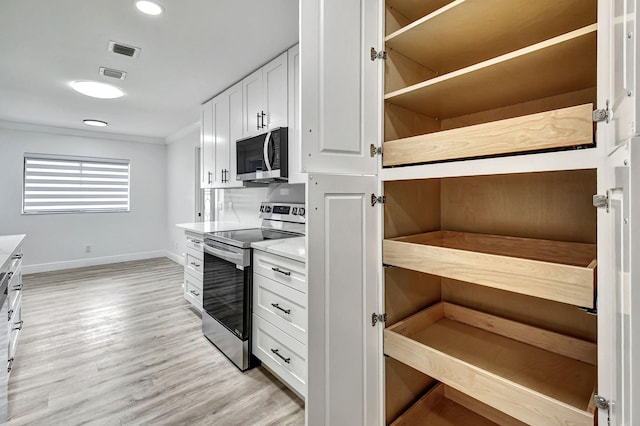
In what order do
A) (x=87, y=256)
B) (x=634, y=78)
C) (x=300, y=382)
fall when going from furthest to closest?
1. (x=87, y=256)
2. (x=300, y=382)
3. (x=634, y=78)

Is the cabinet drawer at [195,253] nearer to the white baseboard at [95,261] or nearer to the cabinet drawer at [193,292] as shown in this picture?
the cabinet drawer at [193,292]

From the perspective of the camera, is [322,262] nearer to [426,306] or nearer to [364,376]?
[364,376]

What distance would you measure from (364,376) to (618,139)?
1215 mm

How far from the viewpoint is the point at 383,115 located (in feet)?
4.58

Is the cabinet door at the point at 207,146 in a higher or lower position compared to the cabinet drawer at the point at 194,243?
higher

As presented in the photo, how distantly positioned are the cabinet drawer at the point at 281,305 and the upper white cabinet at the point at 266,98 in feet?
4.19

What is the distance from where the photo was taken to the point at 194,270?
3227 mm

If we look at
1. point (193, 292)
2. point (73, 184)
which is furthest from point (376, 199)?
point (73, 184)

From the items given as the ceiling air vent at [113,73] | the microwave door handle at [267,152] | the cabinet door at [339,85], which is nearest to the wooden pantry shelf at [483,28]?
the cabinet door at [339,85]

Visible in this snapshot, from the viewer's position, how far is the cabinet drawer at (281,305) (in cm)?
181

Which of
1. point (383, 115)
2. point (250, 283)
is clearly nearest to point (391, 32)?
point (383, 115)

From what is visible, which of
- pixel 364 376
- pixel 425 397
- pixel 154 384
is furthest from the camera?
pixel 154 384

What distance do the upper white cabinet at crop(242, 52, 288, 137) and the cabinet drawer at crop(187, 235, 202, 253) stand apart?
1187mm

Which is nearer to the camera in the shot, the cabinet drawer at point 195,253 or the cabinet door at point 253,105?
the cabinet door at point 253,105
